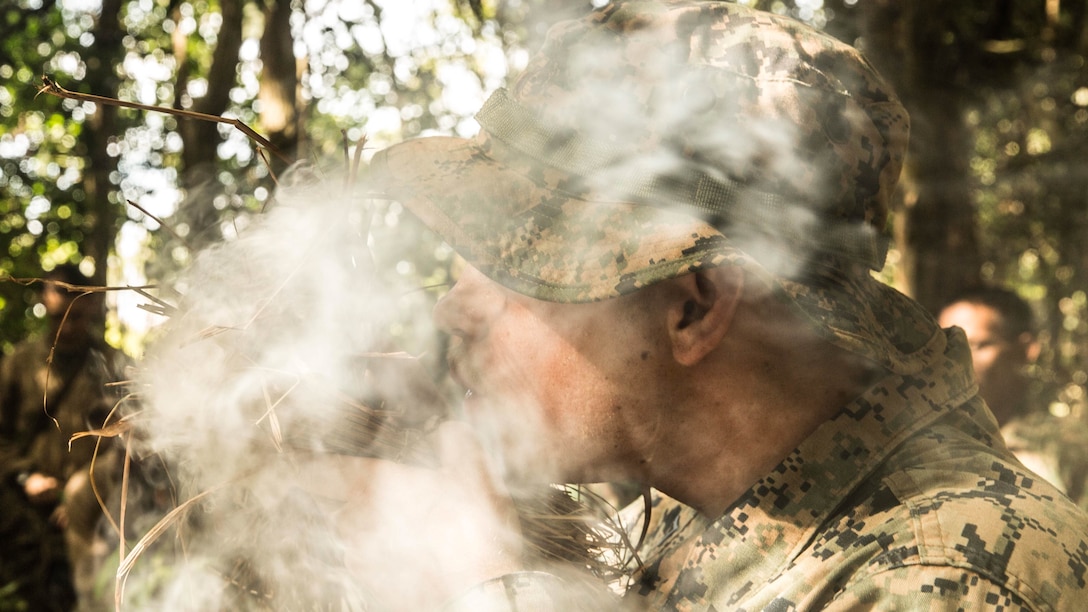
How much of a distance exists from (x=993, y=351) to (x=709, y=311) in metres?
3.77

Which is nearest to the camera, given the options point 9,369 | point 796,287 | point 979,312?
point 796,287

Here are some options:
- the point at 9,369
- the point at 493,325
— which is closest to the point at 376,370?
the point at 493,325

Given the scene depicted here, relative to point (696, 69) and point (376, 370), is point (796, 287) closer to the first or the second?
point (696, 69)

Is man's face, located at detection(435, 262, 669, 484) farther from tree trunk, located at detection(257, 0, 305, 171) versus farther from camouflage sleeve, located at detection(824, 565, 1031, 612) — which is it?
tree trunk, located at detection(257, 0, 305, 171)

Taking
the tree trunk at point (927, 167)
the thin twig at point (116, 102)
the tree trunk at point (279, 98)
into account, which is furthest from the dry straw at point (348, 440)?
the tree trunk at point (927, 167)

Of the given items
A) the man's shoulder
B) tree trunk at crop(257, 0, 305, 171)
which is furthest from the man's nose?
tree trunk at crop(257, 0, 305, 171)

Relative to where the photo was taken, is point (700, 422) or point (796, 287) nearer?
point (796, 287)

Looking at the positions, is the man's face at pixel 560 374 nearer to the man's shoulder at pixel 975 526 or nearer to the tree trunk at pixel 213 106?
the man's shoulder at pixel 975 526

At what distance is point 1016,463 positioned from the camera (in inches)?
52.9

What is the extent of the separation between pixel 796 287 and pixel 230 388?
42.2 inches

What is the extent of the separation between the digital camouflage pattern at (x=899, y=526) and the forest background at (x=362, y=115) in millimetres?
1229

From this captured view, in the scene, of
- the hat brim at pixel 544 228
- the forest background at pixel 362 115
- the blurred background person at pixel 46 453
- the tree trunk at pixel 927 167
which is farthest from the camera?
the blurred background person at pixel 46 453

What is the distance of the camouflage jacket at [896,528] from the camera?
3.60 feet

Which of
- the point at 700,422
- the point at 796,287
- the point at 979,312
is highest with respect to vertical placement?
the point at 796,287
